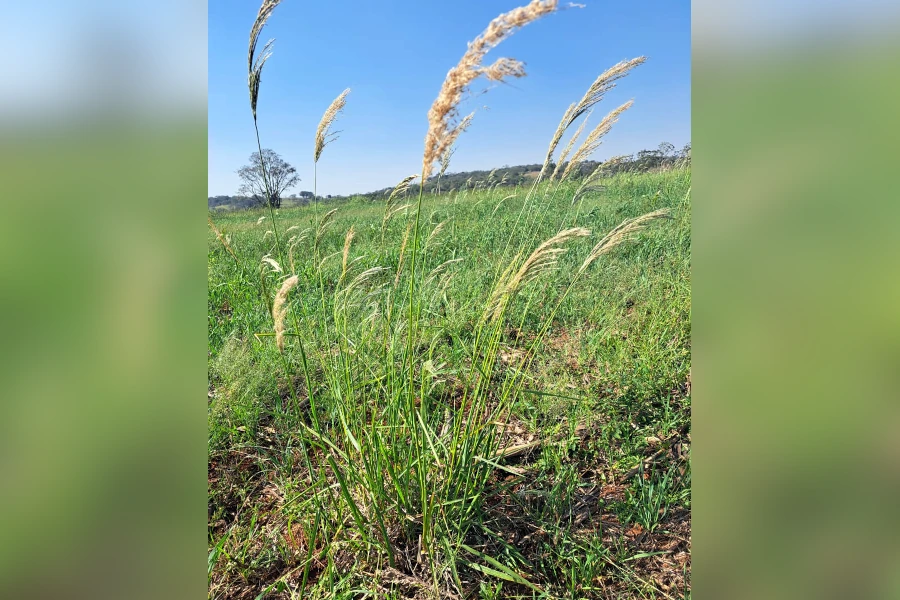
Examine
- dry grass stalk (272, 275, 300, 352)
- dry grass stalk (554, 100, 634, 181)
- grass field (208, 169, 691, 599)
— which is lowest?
grass field (208, 169, 691, 599)

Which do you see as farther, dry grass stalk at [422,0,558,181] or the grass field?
the grass field

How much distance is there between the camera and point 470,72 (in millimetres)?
983

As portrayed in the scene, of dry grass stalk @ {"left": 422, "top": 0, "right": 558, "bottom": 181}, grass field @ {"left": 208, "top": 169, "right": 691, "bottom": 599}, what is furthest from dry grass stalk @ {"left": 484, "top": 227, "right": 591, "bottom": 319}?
dry grass stalk @ {"left": 422, "top": 0, "right": 558, "bottom": 181}

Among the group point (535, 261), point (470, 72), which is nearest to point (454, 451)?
Answer: point (535, 261)

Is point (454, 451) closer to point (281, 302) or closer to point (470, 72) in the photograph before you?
point (281, 302)

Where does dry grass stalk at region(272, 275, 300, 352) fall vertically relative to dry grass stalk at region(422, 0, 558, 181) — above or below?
below

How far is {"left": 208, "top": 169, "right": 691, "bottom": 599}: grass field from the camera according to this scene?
137 cm

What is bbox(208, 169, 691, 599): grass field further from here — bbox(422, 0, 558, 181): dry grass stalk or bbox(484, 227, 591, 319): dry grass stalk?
bbox(422, 0, 558, 181): dry grass stalk

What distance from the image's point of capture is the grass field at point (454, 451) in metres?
1.37

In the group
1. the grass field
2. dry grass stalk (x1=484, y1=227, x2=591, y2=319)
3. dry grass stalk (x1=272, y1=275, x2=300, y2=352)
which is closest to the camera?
dry grass stalk (x1=272, y1=275, x2=300, y2=352)

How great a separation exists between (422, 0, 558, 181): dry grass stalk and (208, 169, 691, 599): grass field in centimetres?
35

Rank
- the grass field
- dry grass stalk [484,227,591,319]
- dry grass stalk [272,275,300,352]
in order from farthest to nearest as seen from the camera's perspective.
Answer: the grass field
dry grass stalk [484,227,591,319]
dry grass stalk [272,275,300,352]

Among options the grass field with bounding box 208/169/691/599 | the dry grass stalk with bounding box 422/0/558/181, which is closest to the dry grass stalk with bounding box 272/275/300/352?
the grass field with bounding box 208/169/691/599

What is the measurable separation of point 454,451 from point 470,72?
1048 millimetres
